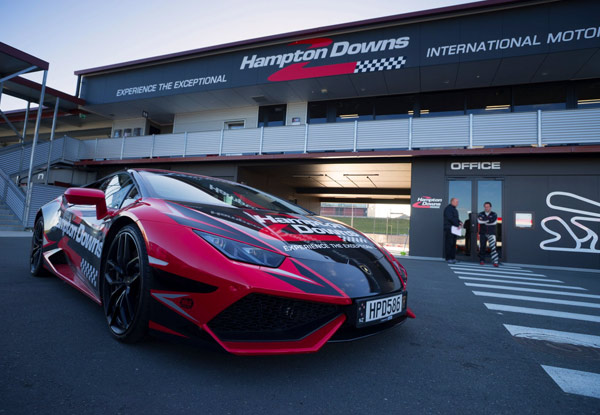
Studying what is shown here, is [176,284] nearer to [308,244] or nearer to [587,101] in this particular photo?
[308,244]

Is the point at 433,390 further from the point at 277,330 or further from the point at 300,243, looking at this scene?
the point at 300,243

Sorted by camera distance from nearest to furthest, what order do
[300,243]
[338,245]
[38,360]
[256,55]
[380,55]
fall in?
[38,360] < [300,243] < [338,245] < [380,55] < [256,55]

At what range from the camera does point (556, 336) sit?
2463 millimetres

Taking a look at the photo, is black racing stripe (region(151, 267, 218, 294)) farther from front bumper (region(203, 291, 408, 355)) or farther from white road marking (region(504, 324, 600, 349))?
white road marking (region(504, 324, 600, 349))

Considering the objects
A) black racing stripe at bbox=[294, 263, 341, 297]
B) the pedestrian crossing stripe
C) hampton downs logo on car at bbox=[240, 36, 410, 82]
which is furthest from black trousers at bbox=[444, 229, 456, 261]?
black racing stripe at bbox=[294, 263, 341, 297]

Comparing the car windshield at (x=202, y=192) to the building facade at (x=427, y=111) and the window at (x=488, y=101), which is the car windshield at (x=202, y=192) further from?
the window at (x=488, y=101)

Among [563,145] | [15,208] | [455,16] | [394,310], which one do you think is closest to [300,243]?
[394,310]

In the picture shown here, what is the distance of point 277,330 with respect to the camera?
147 centimetres

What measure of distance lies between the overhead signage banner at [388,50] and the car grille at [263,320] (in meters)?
10.1

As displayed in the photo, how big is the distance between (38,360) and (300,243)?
1486mm

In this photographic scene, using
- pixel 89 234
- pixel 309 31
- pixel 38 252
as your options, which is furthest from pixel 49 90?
pixel 89 234

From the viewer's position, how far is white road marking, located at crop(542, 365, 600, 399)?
1545 millimetres

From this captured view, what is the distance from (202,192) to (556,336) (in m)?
3.01

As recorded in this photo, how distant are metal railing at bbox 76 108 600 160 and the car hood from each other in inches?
331
